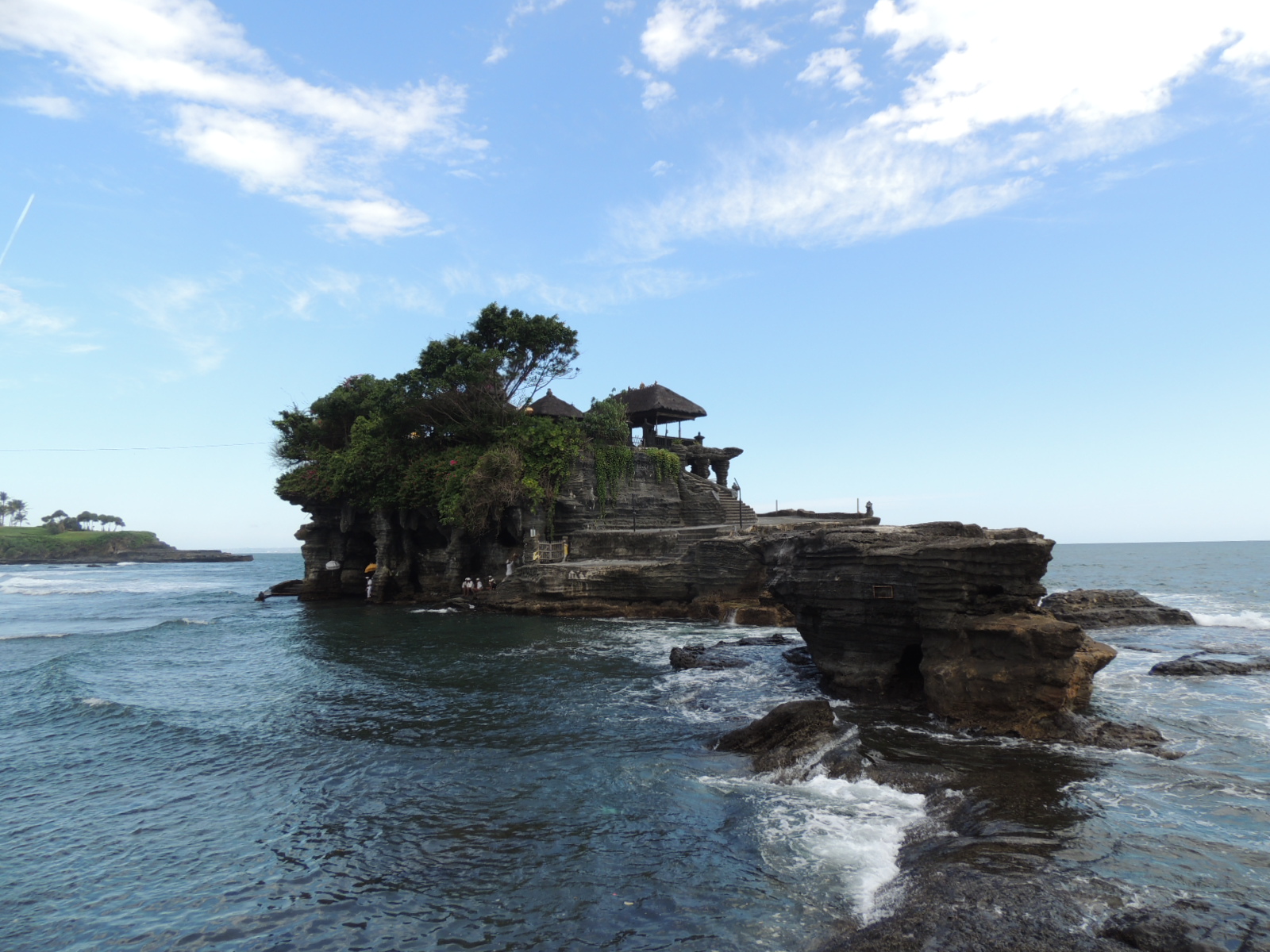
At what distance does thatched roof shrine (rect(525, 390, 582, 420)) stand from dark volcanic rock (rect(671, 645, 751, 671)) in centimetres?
2202

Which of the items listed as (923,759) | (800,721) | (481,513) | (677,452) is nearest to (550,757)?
(800,721)

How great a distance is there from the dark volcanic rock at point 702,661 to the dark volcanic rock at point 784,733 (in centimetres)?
587

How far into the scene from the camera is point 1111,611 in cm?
2570

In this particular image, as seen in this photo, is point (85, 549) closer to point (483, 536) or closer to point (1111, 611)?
point (483, 536)

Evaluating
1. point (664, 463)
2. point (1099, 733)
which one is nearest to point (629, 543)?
point (664, 463)

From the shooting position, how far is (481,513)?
31.2 meters

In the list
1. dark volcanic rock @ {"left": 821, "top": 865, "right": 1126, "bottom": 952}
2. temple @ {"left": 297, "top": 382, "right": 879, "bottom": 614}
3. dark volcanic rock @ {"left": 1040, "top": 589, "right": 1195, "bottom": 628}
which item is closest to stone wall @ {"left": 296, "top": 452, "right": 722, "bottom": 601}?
temple @ {"left": 297, "top": 382, "right": 879, "bottom": 614}

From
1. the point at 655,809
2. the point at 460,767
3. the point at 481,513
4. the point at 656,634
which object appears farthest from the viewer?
the point at 481,513

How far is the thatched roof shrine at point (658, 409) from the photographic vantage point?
41.1m

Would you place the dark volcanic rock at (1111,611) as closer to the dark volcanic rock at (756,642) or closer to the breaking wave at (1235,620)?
the breaking wave at (1235,620)

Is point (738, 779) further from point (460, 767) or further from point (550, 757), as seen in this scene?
point (460, 767)

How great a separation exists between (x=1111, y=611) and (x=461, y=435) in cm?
3020

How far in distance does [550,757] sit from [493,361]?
28.5 meters

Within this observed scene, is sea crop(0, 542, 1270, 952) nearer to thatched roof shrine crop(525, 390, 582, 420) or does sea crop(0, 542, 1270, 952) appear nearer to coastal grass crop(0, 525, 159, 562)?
thatched roof shrine crop(525, 390, 582, 420)
